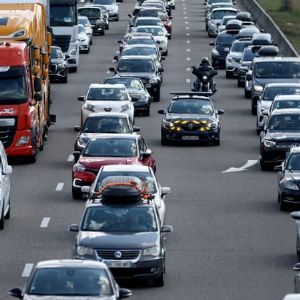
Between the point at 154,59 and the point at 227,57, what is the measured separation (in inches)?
231

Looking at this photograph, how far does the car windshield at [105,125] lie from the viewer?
149 feet

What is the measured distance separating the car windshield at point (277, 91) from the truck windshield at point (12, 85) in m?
10.7

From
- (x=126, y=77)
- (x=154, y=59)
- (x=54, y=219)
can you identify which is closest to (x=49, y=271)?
(x=54, y=219)

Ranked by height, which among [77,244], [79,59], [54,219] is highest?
[77,244]

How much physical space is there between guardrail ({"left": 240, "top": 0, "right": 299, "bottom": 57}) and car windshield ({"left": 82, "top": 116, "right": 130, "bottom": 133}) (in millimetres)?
26210

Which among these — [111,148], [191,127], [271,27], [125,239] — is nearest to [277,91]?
[191,127]

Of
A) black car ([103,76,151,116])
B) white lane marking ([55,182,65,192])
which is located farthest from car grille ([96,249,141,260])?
black car ([103,76,151,116])

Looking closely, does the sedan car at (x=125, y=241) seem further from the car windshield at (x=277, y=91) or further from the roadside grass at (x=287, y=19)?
the roadside grass at (x=287, y=19)

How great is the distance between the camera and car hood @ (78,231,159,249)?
91.2 feet

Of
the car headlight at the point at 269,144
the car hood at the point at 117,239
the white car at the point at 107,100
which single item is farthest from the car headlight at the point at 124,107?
the car hood at the point at 117,239

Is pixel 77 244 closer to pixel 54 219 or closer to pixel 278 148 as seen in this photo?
pixel 54 219

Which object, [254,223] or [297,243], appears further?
[254,223]

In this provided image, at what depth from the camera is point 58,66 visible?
66.6m

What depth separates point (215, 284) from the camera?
92.0ft
